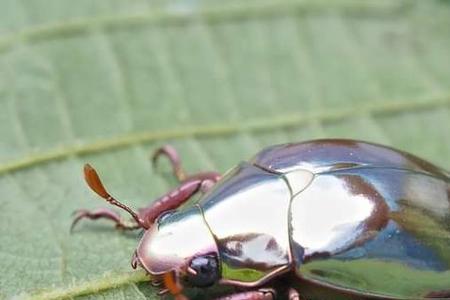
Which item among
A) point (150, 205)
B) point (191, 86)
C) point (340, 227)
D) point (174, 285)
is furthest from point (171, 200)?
point (191, 86)

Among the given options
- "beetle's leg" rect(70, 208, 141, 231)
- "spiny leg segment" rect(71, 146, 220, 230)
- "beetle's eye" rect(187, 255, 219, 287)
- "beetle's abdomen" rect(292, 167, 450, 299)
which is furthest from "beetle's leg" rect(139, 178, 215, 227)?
"beetle's abdomen" rect(292, 167, 450, 299)

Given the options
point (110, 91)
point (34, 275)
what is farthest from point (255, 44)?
point (34, 275)

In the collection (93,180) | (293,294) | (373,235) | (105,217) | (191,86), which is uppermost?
(191,86)

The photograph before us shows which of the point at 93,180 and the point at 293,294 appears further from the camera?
the point at 93,180

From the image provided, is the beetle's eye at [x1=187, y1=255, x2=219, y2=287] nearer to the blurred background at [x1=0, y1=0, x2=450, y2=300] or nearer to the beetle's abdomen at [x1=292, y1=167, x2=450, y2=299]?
the beetle's abdomen at [x1=292, y1=167, x2=450, y2=299]

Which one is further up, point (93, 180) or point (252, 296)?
point (93, 180)

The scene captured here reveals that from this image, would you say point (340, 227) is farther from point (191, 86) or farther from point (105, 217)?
point (191, 86)

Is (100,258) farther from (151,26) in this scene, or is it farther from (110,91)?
(151,26)

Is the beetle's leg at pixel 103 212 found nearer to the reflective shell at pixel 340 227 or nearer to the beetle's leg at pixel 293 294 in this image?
the reflective shell at pixel 340 227
